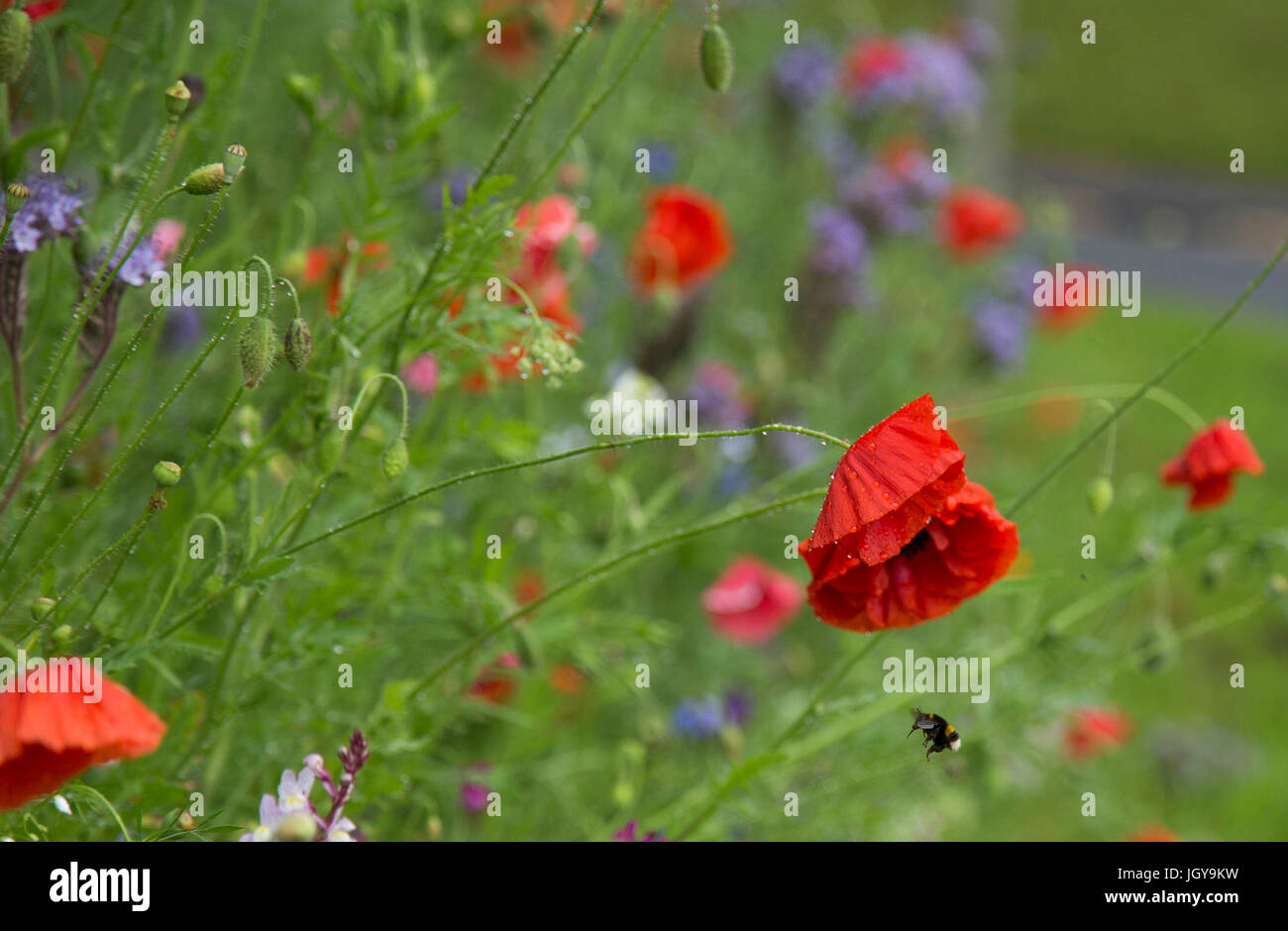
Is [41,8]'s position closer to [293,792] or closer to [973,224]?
[293,792]

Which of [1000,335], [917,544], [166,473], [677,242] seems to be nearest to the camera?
Result: [166,473]

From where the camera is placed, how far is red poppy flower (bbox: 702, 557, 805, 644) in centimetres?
199

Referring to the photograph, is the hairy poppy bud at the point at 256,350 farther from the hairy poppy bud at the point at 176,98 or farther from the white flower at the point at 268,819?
the white flower at the point at 268,819

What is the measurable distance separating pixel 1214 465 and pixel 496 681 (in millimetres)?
975

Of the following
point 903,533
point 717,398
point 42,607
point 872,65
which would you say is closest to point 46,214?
point 42,607

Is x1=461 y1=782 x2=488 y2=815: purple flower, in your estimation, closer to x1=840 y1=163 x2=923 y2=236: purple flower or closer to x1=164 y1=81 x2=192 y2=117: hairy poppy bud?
x1=164 y1=81 x2=192 y2=117: hairy poppy bud

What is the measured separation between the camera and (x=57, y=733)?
834 mm

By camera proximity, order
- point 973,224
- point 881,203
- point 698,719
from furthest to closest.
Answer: point 973,224 < point 881,203 < point 698,719

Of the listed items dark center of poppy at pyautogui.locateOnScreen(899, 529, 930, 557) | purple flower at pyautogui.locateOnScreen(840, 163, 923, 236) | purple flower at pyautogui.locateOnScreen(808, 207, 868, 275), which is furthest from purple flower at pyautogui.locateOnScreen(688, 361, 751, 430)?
dark center of poppy at pyautogui.locateOnScreen(899, 529, 930, 557)

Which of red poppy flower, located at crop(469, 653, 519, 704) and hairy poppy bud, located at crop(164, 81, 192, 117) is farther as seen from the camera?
red poppy flower, located at crop(469, 653, 519, 704)

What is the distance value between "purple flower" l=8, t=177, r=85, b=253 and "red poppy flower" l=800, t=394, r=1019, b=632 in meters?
0.66
